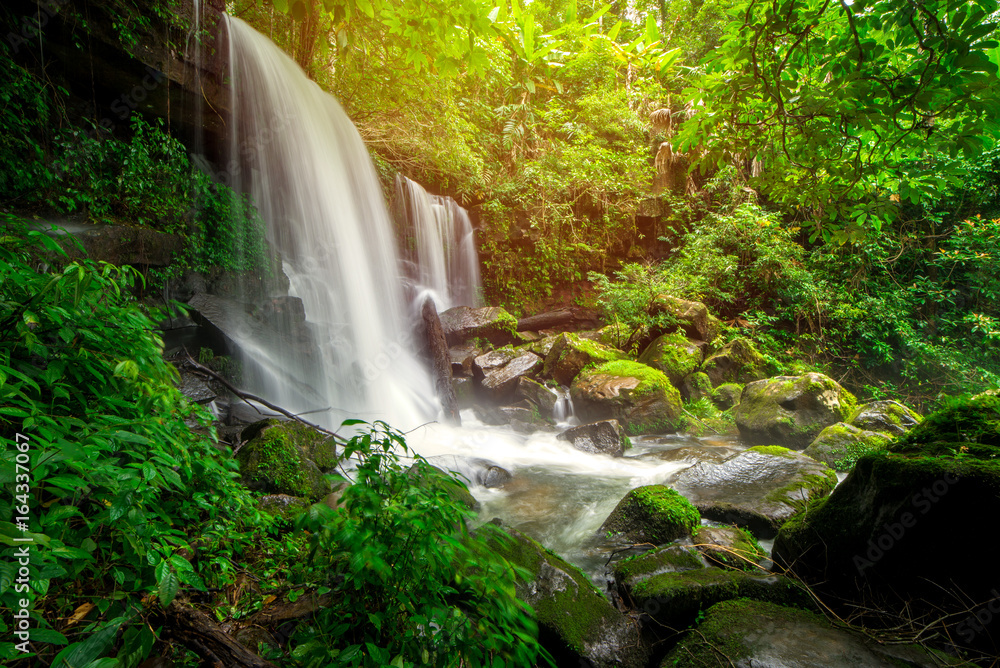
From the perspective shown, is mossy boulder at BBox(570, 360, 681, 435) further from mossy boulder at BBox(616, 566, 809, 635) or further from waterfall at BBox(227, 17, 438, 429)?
mossy boulder at BBox(616, 566, 809, 635)

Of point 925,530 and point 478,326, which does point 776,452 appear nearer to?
point 925,530

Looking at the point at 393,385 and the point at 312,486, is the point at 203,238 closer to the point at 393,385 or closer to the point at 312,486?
the point at 393,385

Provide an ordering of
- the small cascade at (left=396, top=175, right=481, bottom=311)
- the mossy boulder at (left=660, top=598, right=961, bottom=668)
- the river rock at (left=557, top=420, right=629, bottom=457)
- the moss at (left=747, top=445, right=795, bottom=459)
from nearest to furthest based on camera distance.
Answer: the mossy boulder at (left=660, top=598, right=961, bottom=668) → the moss at (left=747, top=445, right=795, bottom=459) → the river rock at (left=557, top=420, right=629, bottom=457) → the small cascade at (left=396, top=175, right=481, bottom=311)

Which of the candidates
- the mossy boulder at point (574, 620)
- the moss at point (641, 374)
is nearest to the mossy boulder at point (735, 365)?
the moss at point (641, 374)

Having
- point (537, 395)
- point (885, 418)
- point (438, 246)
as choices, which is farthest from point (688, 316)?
point (438, 246)

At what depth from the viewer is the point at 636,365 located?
9.25m

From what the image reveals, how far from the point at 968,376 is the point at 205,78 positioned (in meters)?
15.5

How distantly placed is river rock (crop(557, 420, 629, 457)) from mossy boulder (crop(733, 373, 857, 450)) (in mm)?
2302

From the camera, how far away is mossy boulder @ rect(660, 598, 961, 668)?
2146 mm

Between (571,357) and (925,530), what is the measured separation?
24.9 feet

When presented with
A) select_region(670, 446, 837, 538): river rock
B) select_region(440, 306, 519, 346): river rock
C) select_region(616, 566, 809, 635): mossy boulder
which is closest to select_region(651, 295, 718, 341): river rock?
select_region(440, 306, 519, 346): river rock

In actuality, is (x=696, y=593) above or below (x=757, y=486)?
above

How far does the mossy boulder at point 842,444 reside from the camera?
5.62 meters

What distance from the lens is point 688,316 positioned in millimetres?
10797
